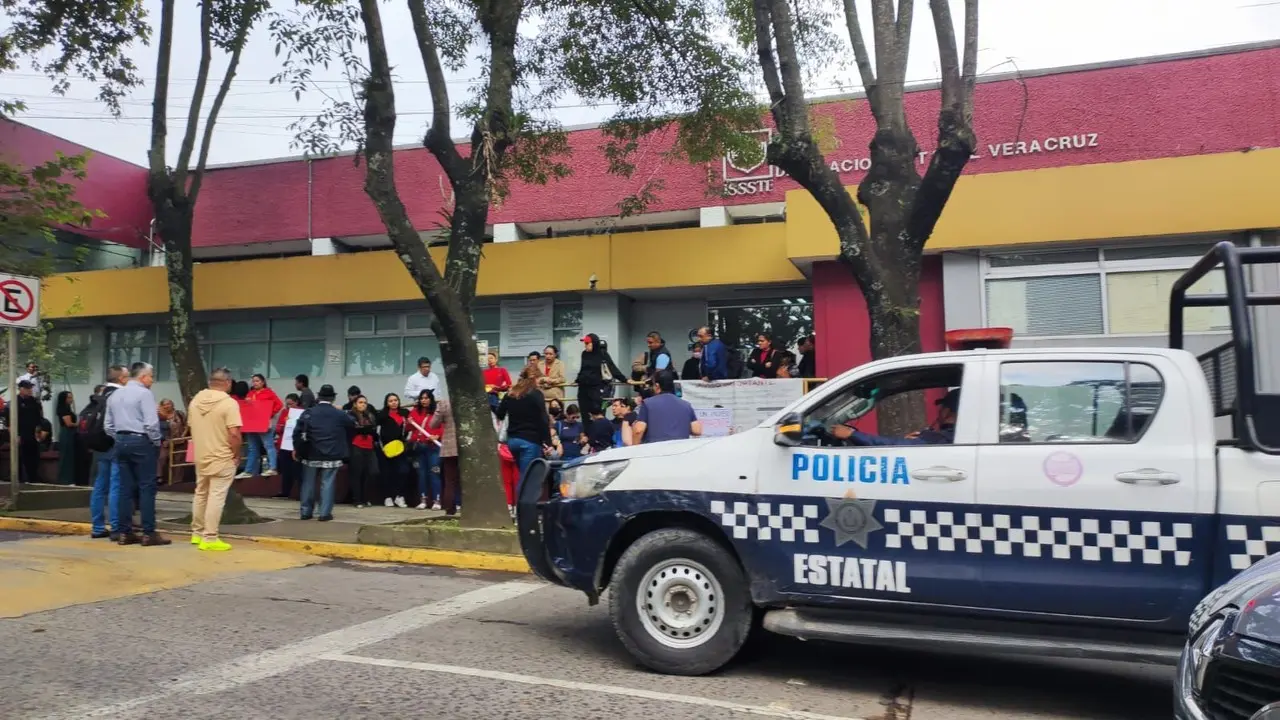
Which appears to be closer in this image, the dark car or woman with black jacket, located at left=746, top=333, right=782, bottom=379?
the dark car

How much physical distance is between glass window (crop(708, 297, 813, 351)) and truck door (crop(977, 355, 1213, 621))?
1062 centimetres

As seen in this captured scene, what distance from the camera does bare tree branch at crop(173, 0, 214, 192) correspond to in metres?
12.0

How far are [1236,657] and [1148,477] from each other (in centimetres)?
192

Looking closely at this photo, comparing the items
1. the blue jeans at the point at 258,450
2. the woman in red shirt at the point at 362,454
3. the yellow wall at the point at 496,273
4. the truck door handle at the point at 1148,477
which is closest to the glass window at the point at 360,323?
the yellow wall at the point at 496,273

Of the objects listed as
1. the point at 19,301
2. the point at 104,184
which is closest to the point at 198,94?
the point at 19,301

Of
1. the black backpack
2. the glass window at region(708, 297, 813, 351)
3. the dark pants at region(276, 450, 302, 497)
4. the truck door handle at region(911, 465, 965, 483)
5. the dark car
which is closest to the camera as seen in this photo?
the dark car

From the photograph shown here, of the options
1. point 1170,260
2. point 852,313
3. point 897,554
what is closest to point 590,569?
point 897,554

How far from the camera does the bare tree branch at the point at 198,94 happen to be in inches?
472

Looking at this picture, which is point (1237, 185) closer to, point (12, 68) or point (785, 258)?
point (785, 258)

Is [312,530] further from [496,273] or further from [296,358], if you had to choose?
[296,358]

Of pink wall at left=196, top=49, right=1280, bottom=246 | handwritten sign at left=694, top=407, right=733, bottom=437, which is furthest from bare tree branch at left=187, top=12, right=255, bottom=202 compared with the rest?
handwritten sign at left=694, top=407, right=733, bottom=437

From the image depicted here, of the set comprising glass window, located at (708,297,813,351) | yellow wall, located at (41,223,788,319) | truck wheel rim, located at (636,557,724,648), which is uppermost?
yellow wall, located at (41,223,788,319)

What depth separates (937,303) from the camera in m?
13.8

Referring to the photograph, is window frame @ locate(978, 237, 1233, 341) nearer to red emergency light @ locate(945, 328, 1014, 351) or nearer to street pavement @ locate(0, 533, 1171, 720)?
red emergency light @ locate(945, 328, 1014, 351)
